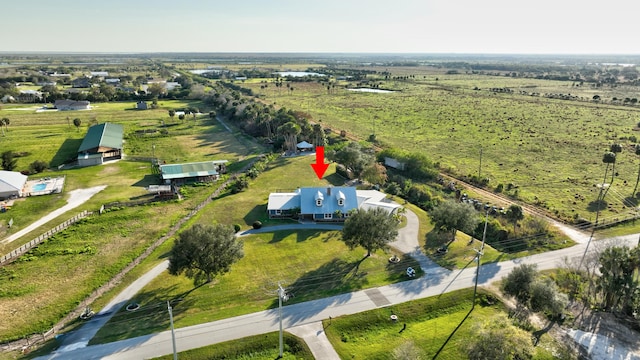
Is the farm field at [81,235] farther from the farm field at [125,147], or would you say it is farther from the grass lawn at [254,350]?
the grass lawn at [254,350]

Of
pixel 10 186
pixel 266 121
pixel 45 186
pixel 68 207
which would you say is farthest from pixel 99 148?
pixel 266 121

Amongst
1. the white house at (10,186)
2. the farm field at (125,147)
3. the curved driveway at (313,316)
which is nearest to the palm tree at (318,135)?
the farm field at (125,147)

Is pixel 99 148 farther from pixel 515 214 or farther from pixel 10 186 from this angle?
pixel 515 214

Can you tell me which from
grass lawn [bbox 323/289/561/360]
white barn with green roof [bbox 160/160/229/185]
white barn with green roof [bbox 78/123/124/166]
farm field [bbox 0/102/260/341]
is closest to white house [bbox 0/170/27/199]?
farm field [bbox 0/102/260/341]

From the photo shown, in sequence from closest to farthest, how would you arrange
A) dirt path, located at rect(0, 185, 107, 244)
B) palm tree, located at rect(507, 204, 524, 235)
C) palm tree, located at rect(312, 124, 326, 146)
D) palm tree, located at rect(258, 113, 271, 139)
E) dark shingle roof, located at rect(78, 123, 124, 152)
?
dirt path, located at rect(0, 185, 107, 244)
palm tree, located at rect(507, 204, 524, 235)
dark shingle roof, located at rect(78, 123, 124, 152)
palm tree, located at rect(312, 124, 326, 146)
palm tree, located at rect(258, 113, 271, 139)

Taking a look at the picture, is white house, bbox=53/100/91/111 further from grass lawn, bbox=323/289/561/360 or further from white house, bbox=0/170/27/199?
grass lawn, bbox=323/289/561/360
